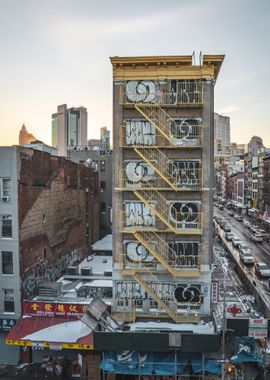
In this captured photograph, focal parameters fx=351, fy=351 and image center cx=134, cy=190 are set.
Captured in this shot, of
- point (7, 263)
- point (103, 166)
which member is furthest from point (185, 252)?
point (103, 166)

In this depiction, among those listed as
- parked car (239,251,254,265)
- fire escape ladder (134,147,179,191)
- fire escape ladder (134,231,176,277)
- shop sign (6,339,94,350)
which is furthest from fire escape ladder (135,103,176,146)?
parked car (239,251,254,265)

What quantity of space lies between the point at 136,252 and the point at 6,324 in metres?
10.2

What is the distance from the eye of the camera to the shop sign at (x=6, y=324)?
23.9m

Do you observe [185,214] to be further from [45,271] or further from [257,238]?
[257,238]

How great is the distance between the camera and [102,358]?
71.2ft

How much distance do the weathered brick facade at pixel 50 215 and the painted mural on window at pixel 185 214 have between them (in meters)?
10.4

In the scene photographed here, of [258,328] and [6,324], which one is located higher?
[258,328]

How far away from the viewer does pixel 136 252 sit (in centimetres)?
2381

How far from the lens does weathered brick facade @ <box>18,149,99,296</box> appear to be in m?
24.9

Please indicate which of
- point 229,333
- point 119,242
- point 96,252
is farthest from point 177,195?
point 96,252

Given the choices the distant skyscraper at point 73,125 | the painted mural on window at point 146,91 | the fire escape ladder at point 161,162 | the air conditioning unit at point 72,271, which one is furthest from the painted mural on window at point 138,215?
the distant skyscraper at point 73,125

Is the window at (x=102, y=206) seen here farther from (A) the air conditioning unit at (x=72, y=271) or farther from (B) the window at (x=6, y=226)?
(B) the window at (x=6, y=226)

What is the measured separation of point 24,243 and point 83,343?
815 centimetres

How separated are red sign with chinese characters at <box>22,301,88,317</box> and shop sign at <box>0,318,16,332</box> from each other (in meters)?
1.33
